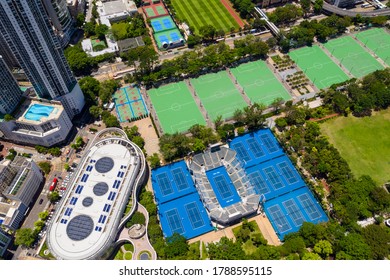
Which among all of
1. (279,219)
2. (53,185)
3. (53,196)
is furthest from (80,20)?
(279,219)

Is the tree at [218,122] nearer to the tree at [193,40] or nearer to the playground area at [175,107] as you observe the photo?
the playground area at [175,107]

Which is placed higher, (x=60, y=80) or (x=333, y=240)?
(x=60, y=80)

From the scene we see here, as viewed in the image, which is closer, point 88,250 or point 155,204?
point 88,250

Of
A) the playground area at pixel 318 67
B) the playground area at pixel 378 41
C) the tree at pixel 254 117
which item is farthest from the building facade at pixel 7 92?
the playground area at pixel 378 41

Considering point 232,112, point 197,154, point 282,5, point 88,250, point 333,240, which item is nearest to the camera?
point 88,250

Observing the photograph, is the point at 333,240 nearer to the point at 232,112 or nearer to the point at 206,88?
the point at 232,112

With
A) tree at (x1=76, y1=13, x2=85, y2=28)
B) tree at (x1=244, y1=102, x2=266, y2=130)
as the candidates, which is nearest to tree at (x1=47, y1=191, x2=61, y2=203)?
tree at (x1=244, y1=102, x2=266, y2=130)
